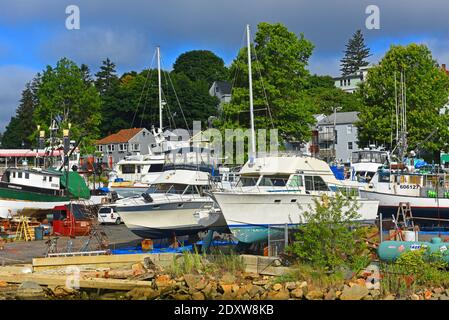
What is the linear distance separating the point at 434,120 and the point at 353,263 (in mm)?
36528

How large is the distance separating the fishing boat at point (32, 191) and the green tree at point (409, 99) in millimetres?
25455

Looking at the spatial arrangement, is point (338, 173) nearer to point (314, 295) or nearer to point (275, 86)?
point (275, 86)

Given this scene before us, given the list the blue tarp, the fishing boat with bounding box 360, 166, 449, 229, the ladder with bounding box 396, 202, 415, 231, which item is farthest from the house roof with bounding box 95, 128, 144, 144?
the ladder with bounding box 396, 202, 415, 231

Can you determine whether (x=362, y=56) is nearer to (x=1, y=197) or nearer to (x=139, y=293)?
(x=1, y=197)

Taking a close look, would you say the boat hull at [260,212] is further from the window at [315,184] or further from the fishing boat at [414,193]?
the fishing boat at [414,193]

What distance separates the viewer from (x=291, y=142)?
5112 centimetres

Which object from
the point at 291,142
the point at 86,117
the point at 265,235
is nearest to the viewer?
the point at 265,235

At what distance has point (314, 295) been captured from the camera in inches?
747

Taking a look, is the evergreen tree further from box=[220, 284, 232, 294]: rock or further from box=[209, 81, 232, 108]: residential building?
box=[220, 284, 232, 294]: rock

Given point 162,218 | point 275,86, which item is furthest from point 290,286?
point 275,86

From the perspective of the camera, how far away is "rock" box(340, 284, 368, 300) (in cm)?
1855

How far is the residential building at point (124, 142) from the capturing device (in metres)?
89.9
